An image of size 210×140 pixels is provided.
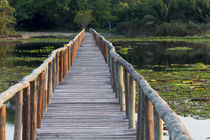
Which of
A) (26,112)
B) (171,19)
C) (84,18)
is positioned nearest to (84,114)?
(26,112)

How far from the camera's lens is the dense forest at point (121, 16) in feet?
167

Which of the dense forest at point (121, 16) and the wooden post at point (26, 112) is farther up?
the dense forest at point (121, 16)

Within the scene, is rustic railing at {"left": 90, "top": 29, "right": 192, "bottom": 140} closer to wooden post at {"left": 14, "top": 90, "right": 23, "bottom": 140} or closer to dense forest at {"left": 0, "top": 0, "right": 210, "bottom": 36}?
wooden post at {"left": 14, "top": 90, "right": 23, "bottom": 140}

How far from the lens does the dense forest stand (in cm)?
5091

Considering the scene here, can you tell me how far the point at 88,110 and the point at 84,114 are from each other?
32cm

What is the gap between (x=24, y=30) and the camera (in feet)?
222

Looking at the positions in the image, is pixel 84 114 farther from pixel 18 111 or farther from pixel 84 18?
pixel 84 18

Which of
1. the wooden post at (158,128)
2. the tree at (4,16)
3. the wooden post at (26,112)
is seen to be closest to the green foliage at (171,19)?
the tree at (4,16)

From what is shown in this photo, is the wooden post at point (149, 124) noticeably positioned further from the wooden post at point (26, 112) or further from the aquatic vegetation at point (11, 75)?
the aquatic vegetation at point (11, 75)

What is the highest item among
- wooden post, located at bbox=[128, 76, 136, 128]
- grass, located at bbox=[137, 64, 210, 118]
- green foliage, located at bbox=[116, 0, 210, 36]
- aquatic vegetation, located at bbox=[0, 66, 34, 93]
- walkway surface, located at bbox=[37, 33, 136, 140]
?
green foliage, located at bbox=[116, 0, 210, 36]

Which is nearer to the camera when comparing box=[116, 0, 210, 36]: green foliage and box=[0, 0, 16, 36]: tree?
box=[0, 0, 16, 36]: tree

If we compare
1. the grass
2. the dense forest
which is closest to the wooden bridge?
the grass

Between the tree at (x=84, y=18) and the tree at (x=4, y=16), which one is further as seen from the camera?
the tree at (x=84, y=18)

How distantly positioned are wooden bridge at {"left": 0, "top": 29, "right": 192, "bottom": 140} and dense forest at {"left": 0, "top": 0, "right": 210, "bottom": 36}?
41729 millimetres
